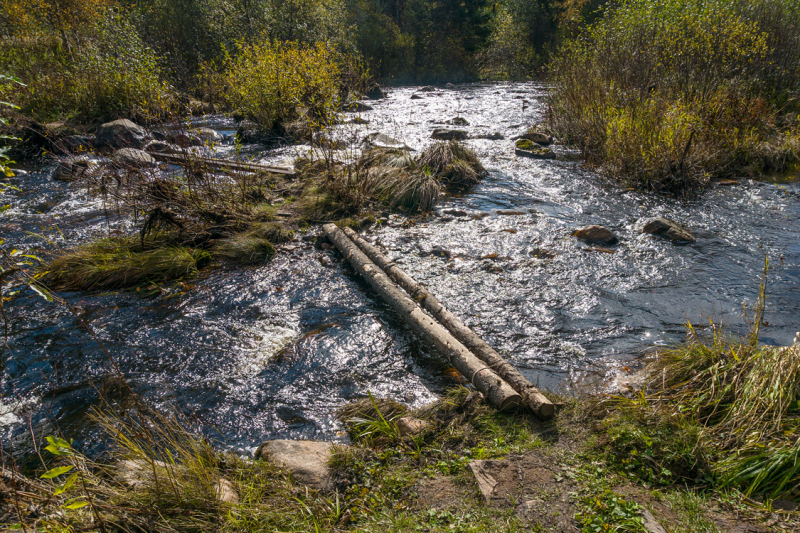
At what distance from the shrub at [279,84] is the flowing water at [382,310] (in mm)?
5897

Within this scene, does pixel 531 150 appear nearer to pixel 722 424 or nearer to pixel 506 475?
pixel 722 424

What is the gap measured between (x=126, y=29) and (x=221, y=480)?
17.8m

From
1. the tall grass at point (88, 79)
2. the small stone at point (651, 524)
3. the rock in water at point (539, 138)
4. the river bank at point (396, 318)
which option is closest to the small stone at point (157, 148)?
the tall grass at point (88, 79)

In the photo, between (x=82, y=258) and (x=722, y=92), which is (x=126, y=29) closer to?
(x=82, y=258)

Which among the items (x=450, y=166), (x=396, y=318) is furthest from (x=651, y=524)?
(x=450, y=166)

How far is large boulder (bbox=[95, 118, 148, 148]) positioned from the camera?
12.2 meters

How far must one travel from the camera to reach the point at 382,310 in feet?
19.8

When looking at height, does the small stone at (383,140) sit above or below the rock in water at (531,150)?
above

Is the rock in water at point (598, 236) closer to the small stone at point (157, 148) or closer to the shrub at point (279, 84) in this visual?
the shrub at point (279, 84)

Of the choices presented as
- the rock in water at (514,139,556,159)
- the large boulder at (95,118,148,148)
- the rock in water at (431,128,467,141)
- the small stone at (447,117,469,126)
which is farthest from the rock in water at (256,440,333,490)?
the small stone at (447,117,469,126)

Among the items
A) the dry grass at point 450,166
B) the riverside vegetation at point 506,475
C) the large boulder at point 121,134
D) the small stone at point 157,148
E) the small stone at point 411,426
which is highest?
the large boulder at point 121,134

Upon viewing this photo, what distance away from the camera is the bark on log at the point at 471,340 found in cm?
395

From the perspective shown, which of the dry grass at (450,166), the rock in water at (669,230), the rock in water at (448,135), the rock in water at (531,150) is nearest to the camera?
the rock in water at (669,230)

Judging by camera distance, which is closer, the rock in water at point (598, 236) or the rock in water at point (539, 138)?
the rock in water at point (598, 236)
